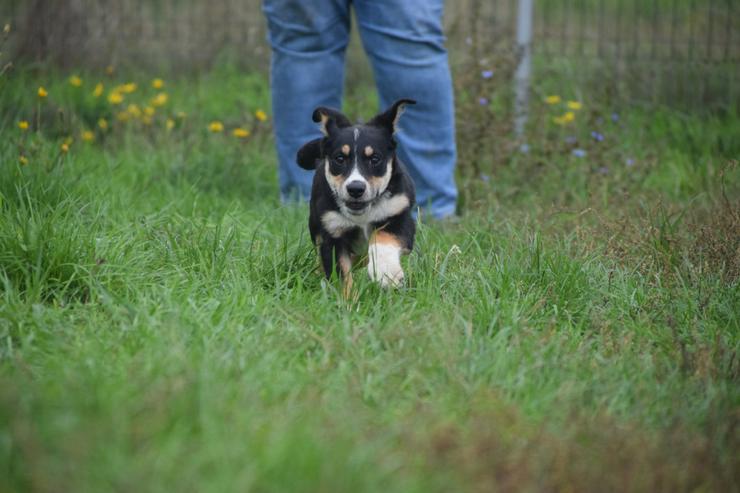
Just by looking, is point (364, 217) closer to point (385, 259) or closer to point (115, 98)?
point (385, 259)

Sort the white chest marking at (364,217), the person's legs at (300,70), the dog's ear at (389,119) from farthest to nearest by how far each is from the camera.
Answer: the person's legs at (300,70), the dog's ear at (389,119), the white chest marking at (364,217)

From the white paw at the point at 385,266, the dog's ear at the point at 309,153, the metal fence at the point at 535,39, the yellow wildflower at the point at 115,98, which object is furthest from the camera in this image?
the metal fence at the point at 535,39

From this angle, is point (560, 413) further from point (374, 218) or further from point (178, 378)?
point (374, 218)

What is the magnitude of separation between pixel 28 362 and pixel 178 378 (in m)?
0.56

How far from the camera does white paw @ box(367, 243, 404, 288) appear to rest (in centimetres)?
328

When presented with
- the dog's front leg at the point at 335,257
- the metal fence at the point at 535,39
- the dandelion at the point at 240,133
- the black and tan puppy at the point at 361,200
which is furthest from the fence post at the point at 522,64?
the dog's front leg at the point at 335,257

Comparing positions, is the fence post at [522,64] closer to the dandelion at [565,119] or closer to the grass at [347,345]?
the dandelion at [565,119]

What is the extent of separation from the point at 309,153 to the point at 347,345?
1263 mm

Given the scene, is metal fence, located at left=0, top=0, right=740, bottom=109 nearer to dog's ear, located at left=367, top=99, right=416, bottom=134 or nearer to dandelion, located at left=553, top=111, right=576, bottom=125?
dandelion, located at left=553, top=111, right=576, bottom=125

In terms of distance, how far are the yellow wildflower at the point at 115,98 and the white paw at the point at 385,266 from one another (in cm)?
293

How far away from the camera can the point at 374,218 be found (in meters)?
3.51

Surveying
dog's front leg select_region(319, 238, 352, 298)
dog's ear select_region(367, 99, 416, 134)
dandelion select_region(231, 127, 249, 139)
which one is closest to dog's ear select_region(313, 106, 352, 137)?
dog's ear select_region(367, 99, 416, 134)

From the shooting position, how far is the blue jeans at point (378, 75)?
450 centimetres

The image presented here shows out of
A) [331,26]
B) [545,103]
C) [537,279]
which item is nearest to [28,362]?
[537,279]
